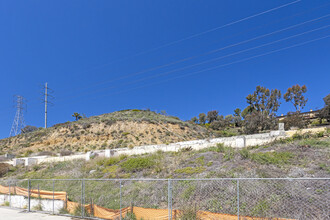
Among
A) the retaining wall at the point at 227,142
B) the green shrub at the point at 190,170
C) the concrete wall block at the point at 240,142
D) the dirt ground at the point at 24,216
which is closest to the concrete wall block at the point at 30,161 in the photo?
the retaining wall at the point at 227,142

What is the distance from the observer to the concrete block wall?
10.4 m

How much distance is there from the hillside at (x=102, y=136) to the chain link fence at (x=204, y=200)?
81.2ft

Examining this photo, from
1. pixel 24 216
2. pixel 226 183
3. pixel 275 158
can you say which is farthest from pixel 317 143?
pixel 24 216

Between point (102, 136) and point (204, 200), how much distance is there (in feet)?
115

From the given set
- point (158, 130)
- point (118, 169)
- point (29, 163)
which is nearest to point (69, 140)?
point (29, 163)

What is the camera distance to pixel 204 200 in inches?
332

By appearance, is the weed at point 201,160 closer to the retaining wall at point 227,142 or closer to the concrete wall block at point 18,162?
the retaining wall at point 227,142

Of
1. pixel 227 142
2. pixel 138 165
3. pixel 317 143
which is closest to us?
pixel 317 143

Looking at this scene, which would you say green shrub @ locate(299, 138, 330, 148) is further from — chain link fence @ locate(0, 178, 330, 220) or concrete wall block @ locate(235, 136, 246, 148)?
chain link fence @ locate(0, 178, 330, 220)

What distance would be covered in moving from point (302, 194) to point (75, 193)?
1161cm

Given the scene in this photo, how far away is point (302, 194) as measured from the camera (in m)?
7.63

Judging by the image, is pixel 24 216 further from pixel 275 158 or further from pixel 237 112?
pixel 237 112

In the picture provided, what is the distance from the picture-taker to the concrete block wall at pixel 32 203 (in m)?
10.4

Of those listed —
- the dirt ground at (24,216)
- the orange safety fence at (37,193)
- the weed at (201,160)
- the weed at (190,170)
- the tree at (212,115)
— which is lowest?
the dirt ground at (24,216)
